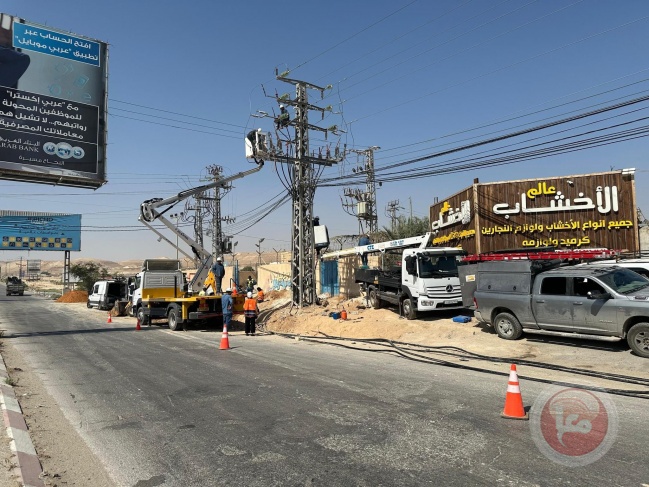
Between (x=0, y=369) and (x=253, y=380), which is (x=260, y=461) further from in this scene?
(x=0, y=369)

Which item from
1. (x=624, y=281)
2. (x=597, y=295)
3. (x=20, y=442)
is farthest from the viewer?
(x=624, y=281)

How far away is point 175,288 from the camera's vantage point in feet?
72.3

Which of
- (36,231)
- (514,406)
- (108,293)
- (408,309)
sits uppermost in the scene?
(36,231)

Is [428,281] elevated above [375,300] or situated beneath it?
elevated above

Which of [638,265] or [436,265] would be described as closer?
[638,265]

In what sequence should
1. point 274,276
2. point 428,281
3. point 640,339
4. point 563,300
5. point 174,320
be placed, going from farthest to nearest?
point 274,276, point 174,320, point 428,281, point 563,300, point 640,339

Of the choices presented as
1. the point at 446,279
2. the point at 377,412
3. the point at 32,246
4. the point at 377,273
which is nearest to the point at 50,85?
the point at 377,273

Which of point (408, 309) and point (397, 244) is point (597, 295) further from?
point (397, 244)

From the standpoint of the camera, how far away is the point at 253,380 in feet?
27.6

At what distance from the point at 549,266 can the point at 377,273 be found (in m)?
8.83

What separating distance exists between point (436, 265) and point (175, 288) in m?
12.2

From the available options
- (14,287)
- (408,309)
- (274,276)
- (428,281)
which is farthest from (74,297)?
(428,281)

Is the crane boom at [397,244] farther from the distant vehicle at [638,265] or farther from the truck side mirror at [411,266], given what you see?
the distant vehicle at [638,265]

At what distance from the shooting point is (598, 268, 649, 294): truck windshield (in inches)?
400
